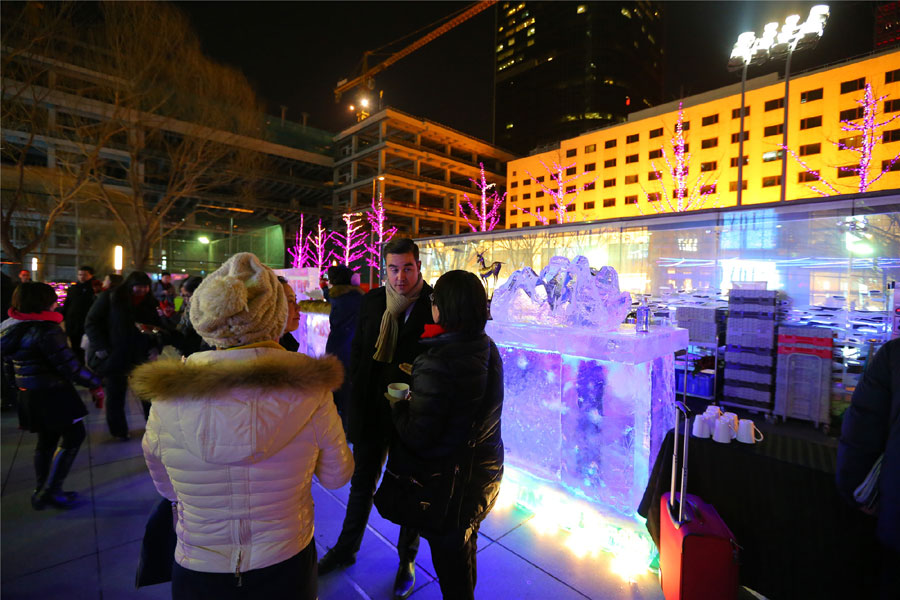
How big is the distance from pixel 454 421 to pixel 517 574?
1372mm

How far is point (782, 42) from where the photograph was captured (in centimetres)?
984

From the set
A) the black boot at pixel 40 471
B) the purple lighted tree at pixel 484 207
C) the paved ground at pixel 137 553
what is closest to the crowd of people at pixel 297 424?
the paved ground at pixel 137 553

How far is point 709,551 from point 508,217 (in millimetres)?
46227

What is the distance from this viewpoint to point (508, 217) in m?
46.4

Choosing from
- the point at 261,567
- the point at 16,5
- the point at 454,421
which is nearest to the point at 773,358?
the point at 454,421

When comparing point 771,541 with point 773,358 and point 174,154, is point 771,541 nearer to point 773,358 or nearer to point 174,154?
point 773,358

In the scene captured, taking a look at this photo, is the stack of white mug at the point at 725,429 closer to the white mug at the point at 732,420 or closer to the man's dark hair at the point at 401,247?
the white mug at the point at 732,420

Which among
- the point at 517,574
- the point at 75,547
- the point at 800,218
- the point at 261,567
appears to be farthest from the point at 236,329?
the point at 800,218

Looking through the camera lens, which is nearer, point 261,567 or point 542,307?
point 261,567

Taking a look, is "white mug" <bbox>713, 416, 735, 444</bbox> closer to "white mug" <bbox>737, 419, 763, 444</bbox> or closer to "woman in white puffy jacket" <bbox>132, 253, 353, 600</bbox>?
"white mug" <bbox>737, 419, 763, 444</bbox>

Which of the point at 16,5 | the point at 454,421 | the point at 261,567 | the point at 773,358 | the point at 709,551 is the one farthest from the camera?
the point at 16,5

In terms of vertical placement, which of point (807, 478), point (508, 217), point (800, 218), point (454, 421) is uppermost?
point (508, 217)

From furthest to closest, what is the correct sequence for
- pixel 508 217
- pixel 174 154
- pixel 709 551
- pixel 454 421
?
pixel 508 217 → pixel 174 154 → pixel 709 551 → pixel 454 421

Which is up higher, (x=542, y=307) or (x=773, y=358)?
(x=542, y=307)
